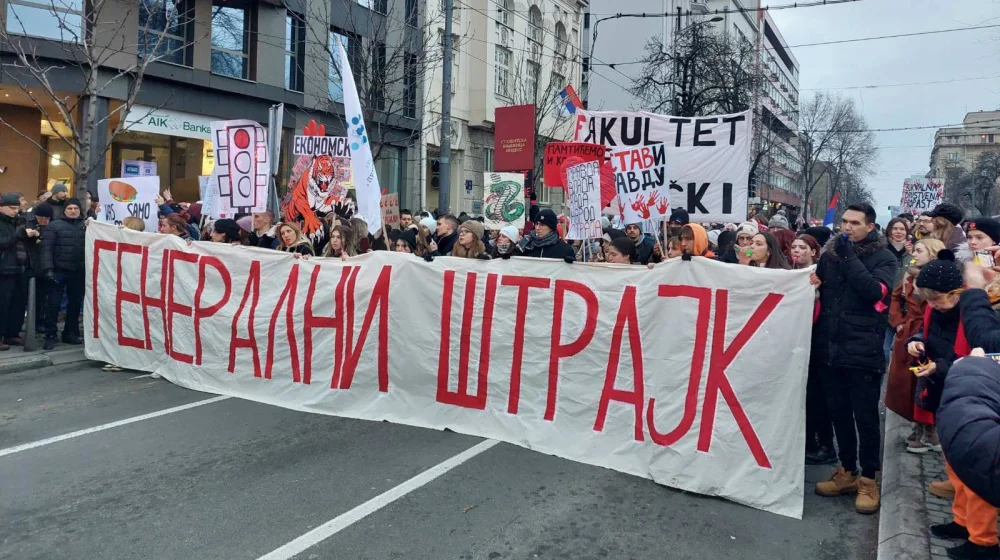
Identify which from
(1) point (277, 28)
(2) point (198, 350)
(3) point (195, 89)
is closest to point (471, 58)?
(1) point (277, 28)

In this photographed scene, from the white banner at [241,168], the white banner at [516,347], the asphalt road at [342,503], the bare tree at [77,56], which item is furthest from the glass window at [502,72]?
the asphalt road at [342,503]

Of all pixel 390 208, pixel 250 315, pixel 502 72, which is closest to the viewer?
pixel 250 315

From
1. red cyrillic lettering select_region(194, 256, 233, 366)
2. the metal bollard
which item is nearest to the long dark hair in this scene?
red cyrillic lettering select_region(194, 256, 233, 366)

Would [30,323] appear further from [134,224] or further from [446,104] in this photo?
[446,104]

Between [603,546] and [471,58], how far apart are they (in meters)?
27.7

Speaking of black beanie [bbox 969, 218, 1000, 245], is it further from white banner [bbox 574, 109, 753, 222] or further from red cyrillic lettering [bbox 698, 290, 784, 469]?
red cyrillic lettering [bbox 698, 290, 784, 469]

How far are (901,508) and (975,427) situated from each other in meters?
2.91

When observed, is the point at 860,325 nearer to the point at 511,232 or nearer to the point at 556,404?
the point at 556,404

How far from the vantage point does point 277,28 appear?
20641 millimetres

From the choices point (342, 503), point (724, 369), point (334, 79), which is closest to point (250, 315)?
point (342, 503)

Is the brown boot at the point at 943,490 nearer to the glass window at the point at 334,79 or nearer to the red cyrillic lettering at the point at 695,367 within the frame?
the red cyrillic lettering at the point at 695,367

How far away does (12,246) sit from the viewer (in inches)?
355

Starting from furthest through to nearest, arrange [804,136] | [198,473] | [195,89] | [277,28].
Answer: [804,136], [277,28], [195,89], [198,473]

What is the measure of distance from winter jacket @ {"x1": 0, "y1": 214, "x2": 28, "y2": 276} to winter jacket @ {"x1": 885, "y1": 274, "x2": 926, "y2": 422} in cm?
939
